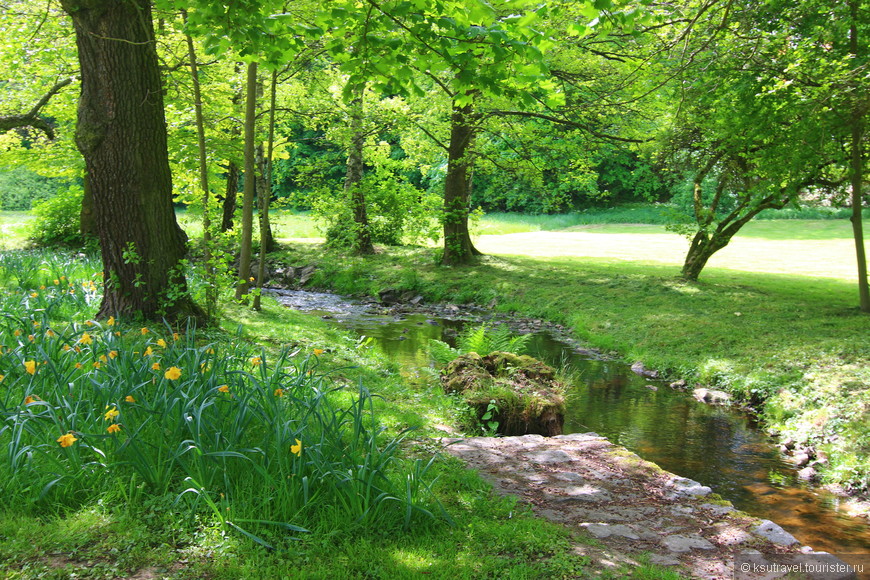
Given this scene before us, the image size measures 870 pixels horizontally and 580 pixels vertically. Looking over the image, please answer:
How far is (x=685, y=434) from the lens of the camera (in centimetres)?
708

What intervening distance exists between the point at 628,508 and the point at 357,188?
1308cm

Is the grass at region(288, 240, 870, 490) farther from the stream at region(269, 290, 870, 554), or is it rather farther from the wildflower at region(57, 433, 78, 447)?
the wildflower at region(57, 433, 78, 447)

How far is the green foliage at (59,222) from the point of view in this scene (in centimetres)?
1741

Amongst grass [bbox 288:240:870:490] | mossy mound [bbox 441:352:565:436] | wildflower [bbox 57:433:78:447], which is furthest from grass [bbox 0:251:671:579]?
grass [bbox 288:240:870:490]

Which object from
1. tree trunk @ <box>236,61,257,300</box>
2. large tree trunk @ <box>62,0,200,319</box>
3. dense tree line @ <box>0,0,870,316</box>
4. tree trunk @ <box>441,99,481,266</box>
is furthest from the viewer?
tree trunk @ <box>441,99,481,266</box>

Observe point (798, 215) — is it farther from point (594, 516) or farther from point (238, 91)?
point (594, 516)

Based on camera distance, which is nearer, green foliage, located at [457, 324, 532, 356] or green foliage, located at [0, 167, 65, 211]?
green foliage, located at [457, 324, 532, 356]

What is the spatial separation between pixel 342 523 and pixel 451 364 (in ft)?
14.8

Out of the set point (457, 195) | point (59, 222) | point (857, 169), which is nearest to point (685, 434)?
point (857, 169)

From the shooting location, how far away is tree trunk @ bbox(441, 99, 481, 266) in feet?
53.1

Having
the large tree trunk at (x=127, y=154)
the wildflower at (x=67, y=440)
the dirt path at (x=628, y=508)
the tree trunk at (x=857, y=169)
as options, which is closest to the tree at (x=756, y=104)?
the tree trunk at (x=857, y=169)

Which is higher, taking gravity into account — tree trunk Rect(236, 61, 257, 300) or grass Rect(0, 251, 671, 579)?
tree trunk Rect(236, 61, 257, 300)

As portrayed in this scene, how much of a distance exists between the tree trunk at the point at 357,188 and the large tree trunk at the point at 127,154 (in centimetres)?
823

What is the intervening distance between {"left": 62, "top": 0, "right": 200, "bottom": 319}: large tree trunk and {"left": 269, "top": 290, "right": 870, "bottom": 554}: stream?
10.4 ft
